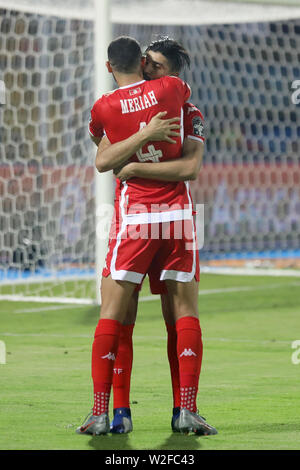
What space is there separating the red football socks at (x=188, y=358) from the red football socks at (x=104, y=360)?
0.88ft

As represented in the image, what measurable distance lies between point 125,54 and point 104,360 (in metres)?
1.25

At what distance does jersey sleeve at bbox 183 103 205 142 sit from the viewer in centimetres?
448

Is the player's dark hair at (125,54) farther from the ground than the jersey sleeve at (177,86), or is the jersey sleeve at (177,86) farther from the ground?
the player's dark hair at (125,54)

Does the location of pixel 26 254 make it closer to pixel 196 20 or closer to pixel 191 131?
pixel 196 20

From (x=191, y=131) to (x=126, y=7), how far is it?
26.0 ft

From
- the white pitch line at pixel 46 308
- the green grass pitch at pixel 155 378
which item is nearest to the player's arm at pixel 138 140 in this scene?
the green grass pitch at pixel 155 378

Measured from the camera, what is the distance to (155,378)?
5934 mm

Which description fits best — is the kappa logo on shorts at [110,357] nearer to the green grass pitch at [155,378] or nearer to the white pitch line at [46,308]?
the green grass pitch at [155,378]

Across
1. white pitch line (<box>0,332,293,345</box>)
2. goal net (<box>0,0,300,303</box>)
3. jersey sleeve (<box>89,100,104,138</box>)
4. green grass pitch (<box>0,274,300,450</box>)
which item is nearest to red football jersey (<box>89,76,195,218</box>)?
jersey sleeve (<box>89,100,104,138</box>)

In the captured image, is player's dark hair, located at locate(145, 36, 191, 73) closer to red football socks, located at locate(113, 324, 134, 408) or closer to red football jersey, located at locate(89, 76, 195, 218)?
red football jersey, located at locate(89, 76, 195, 218)

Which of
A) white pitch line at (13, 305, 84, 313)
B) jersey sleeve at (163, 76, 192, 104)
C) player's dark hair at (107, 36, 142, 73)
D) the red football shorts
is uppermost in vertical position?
player's dark hair at (107, 36, 142, 73)

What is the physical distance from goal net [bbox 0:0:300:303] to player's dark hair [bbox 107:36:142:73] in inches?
213

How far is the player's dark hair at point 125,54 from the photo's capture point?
14.2 ft
